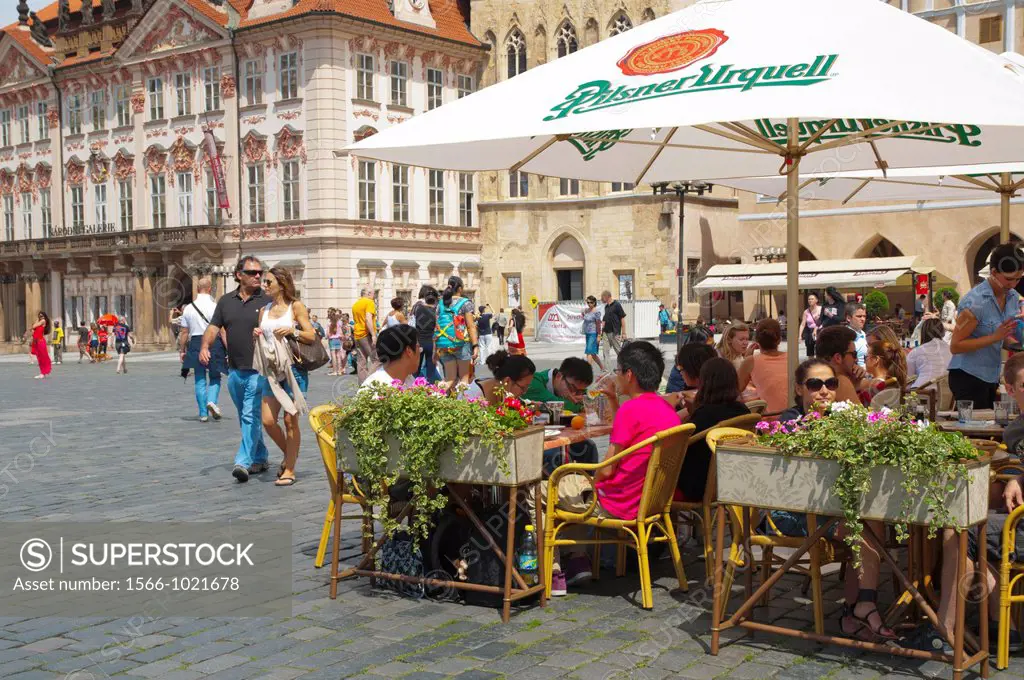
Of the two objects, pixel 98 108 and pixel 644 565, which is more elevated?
pixel 98 108

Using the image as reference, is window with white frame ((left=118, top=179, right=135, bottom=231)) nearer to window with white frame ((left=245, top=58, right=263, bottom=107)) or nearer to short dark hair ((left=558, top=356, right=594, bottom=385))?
window with white frame ((left=245, top=58, right=263, bottom=107))

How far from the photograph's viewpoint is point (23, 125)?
52125 millimetres

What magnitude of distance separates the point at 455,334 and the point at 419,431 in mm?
11098

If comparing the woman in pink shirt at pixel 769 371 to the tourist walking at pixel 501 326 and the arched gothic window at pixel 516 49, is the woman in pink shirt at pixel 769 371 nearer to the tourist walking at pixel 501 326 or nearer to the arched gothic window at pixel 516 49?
the tourist walking at pixel 501 326

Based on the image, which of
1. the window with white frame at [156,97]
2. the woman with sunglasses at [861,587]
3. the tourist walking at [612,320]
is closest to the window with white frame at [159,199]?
the window with white frame at [156,97]

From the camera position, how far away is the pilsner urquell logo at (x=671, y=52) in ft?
19.4

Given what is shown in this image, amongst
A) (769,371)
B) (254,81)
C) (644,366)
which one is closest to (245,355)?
(769,371)

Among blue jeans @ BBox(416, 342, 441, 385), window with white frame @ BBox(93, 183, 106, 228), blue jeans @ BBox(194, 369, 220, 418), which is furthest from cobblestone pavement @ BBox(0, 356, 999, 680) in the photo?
window with white frame @ BBox(93, 183, 106, 228)

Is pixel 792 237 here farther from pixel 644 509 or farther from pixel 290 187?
pixel 290 187

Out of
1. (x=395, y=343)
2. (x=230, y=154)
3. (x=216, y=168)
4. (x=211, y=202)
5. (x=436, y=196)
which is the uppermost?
(x=230, y=154)

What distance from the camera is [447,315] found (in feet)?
53.8

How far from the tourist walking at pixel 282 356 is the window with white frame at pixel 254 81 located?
3436cm

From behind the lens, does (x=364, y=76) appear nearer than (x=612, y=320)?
No

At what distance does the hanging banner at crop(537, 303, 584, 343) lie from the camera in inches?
1596
